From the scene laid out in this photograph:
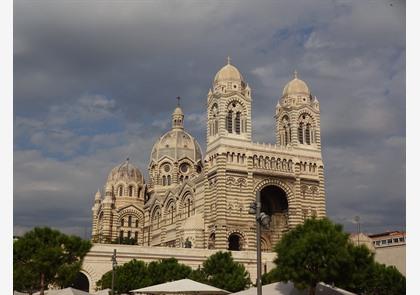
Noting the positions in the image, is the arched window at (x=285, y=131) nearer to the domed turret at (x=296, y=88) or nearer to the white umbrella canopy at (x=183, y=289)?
the domed turret at (x=296, y=88)

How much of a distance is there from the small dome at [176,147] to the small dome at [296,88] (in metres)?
20.7

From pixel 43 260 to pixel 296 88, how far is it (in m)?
39.7

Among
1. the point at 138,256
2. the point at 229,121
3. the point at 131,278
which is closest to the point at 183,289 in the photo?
the point at 131,278

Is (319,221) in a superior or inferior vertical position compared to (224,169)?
inferior

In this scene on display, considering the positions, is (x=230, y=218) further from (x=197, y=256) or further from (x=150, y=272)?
(x=150, y=272)

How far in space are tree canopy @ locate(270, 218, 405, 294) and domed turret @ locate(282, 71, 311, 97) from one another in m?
36.8

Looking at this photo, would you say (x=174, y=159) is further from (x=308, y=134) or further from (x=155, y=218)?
(x=308, y=134)

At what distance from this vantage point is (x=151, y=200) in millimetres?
76000

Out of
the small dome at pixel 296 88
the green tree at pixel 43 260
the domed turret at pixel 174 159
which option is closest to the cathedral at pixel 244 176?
the small dome at pixel 296 88

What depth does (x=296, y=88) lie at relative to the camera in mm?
61094

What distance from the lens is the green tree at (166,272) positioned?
38.2 metres

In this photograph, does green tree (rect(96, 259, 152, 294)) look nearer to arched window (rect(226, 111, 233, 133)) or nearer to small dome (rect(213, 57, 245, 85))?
arched window (rect(226, 111, 233, 133))
